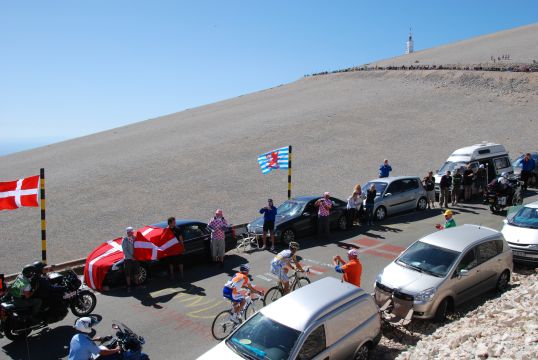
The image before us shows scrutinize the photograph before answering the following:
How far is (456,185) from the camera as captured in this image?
19938mm

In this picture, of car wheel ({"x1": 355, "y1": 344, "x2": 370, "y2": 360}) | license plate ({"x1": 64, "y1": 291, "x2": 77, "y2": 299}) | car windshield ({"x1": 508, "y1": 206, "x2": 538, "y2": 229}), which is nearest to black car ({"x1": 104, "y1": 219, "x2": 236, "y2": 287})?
license plate ({"x1": 64, "y1": 291, "x2": 77, "y2": 299})

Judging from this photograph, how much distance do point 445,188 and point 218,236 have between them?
435 inches

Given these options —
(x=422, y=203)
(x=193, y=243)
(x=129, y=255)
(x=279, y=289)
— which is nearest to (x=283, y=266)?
(x=279, y=289)

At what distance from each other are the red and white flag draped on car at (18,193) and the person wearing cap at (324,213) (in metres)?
8.72

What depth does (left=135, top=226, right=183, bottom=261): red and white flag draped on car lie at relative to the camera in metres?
11.9

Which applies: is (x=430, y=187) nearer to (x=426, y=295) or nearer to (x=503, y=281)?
(x=503, y=281)

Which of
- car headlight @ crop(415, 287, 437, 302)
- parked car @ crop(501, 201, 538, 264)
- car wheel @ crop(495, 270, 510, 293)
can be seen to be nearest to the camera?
car headlight @ crop(415, 287, 437, 302)

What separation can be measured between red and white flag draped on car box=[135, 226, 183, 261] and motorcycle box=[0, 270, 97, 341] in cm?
200

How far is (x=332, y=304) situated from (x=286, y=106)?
153ft

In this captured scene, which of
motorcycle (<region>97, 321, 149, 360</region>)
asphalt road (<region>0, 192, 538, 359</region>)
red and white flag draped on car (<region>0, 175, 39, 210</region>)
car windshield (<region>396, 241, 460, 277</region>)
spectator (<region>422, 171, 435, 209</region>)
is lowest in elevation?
asphalt road (<region>0, 192, 538, 359</region>)

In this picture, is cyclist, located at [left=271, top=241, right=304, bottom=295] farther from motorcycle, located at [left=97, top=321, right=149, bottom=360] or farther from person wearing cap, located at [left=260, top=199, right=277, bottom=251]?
person wearing cap, located at [left=260, top=199, right=277, bottom=251]

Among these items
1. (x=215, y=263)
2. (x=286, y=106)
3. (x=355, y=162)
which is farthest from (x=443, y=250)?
(x=286, y=106)

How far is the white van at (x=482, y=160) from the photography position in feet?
68.6

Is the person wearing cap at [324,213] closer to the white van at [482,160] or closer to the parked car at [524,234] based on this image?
the parked car at [524,234]
